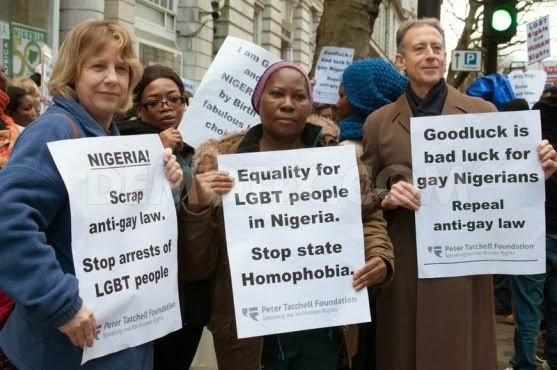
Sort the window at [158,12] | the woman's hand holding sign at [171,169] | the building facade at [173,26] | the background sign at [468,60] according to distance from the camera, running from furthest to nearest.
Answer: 1. the window at [158,12]
2. the building facade at [173,26]
3. the background sign at [468,60]
4. the woman's hand holding sign at [171,169]

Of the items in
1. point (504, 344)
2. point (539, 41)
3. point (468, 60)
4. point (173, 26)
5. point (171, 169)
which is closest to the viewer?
point (171, 169)

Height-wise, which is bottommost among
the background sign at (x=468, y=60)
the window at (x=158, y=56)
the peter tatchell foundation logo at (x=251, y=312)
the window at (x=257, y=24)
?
the peter tatchell foundation logo at (x=251, y=312)

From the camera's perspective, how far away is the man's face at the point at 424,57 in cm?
297

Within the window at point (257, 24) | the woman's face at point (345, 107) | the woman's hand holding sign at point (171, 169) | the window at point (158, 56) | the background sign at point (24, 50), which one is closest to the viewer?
the woman's hand holding sign at point (171, 169)

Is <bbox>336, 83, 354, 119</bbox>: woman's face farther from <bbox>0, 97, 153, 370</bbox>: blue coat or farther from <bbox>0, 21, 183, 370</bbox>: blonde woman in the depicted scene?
<bbox>0, 97, 153, 370</bbox>: blue coat

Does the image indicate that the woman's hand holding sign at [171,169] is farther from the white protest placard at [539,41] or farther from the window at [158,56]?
the window at [158,56]

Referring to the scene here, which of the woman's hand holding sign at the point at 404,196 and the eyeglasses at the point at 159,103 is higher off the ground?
the eyeglasses at the point at 159,103

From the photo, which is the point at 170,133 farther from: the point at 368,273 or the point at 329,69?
the point at 329,69

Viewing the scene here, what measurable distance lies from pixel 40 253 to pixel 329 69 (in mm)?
5166

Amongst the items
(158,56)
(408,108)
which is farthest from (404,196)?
(158,56)

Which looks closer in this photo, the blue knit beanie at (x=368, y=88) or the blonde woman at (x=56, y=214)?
the blonde woman at (x=56, y=214)

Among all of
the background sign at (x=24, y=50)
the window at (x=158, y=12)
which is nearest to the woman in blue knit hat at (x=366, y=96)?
the background sign at (x=24, y=50)

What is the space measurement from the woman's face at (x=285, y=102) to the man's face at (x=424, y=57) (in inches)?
25.7

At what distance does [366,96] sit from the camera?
3238 millimetres
